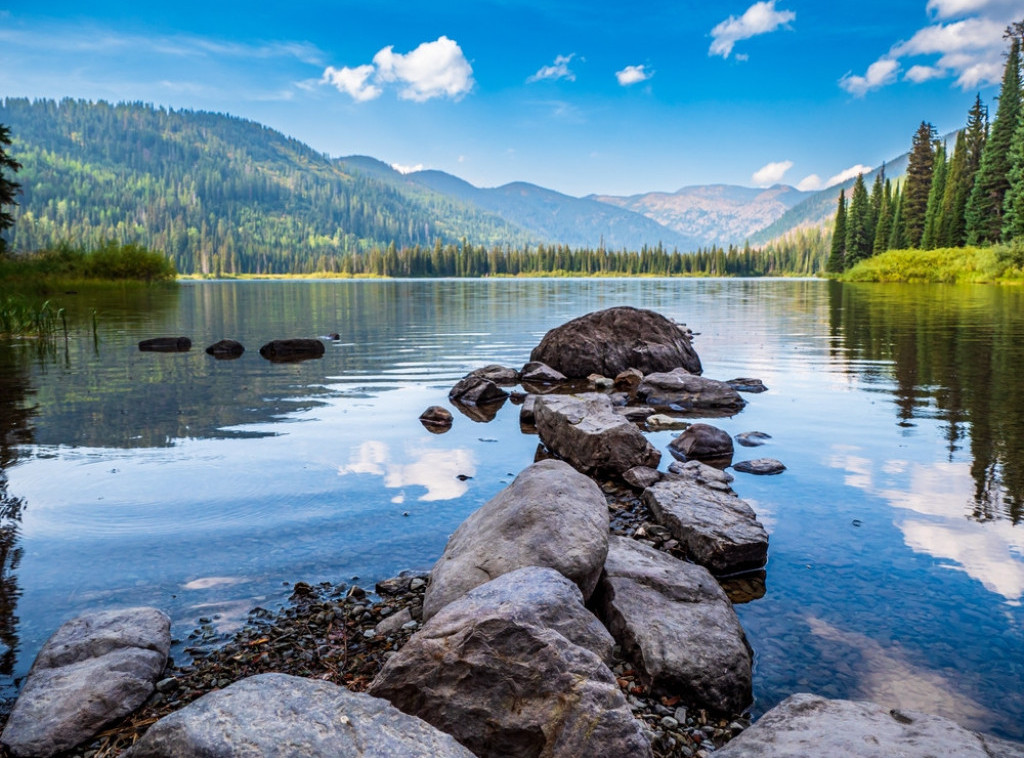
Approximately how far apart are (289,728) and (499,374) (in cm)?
1532

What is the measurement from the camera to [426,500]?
8.51 metres

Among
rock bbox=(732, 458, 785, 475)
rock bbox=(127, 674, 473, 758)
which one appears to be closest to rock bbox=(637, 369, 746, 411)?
rock bbox=(732, 458, 785, 475)

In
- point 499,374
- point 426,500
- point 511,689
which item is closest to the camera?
point 511,689

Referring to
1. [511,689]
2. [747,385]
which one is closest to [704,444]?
[747,385]

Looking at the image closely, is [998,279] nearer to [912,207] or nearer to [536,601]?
[912,207]

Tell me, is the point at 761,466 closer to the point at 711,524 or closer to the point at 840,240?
the point at 711,524

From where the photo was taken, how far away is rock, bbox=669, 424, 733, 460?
10.6 meters

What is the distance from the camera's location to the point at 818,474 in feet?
31.2

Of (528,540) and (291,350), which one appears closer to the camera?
(528,540)

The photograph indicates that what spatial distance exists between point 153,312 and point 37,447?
3692 centimetres

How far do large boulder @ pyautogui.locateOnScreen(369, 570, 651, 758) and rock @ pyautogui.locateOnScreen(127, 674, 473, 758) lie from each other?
48 cm

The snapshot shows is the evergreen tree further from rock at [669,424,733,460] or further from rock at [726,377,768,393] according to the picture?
rock at [669,424,733,460]

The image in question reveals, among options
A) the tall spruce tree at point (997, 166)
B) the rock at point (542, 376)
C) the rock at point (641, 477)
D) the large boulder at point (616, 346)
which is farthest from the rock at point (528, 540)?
the tall spruce tree at point (997, 166)

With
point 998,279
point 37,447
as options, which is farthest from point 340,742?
point 998,279
